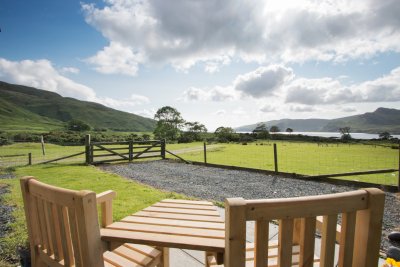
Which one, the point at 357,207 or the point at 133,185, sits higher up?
the point at 357,207

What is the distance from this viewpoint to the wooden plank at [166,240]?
1.91m

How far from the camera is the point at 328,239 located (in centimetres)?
152

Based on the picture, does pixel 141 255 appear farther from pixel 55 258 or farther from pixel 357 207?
pixel 357 207

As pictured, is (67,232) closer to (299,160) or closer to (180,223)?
(180,223)

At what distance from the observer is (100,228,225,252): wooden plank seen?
1.91 metres

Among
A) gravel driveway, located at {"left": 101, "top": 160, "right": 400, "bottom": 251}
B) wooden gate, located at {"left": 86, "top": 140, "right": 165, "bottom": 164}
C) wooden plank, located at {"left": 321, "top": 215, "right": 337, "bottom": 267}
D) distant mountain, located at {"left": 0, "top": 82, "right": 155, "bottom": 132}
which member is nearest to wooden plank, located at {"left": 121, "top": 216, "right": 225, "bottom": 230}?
wooden plank, located at {"left": 321, "top": 215, "right": 337, "bottom": 267}

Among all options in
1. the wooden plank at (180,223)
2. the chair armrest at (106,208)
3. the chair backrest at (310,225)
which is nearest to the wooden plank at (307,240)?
the chair backrest at (310,225)

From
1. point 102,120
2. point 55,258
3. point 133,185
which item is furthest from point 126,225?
point 102,120

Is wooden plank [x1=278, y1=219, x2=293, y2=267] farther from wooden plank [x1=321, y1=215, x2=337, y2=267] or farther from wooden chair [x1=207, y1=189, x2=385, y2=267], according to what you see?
wooden plank [x1=321, y1=215, x2=337, y2=267]

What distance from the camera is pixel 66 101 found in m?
198

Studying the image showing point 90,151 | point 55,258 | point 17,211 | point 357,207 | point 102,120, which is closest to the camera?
point 357,207

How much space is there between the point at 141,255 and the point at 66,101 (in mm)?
225059

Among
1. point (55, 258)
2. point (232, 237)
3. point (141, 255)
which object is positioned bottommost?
point (141, 255)

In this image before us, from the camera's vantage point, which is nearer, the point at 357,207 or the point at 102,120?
the point at 357,207
